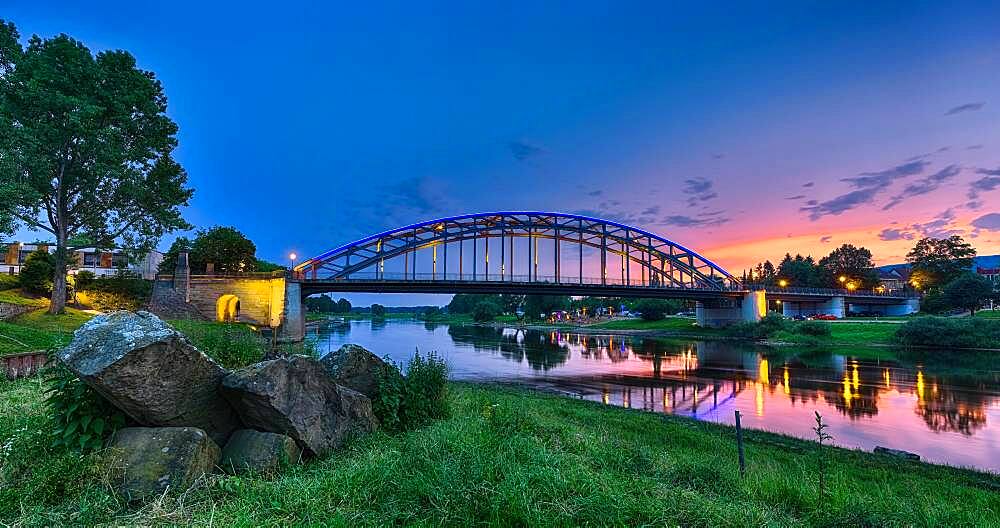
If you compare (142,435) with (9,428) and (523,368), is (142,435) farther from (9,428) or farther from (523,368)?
(523,368)

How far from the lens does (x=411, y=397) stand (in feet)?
27.6

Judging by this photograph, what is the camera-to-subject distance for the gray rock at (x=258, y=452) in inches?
217

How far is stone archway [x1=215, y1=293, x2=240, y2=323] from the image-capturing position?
154 ft

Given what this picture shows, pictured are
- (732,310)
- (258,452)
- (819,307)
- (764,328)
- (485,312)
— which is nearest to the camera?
(258,452)

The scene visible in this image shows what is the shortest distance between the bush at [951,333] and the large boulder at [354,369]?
186 feet

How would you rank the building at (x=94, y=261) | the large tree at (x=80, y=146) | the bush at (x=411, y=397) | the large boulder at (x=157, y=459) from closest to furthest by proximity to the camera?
the large boulder at (x=157, y=459)
the bush at (x=411, y=397)
the large tree at (x=80, y=146)
the building at (x=94, y=261)

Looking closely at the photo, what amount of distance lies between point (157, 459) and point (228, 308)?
50445 millimetres

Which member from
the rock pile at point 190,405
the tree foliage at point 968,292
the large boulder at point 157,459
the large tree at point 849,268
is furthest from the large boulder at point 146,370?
the large tree at point 849,268

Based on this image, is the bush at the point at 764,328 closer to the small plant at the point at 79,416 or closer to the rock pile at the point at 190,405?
the rock pile at the point at 190,405

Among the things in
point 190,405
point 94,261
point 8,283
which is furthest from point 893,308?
point 94,261

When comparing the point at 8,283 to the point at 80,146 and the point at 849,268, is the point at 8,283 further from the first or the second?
the point at 849,268

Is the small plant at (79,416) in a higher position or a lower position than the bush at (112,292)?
lower

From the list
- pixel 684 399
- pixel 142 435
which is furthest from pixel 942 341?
pixel 142 435

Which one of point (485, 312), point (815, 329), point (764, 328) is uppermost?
point (815, 329)
